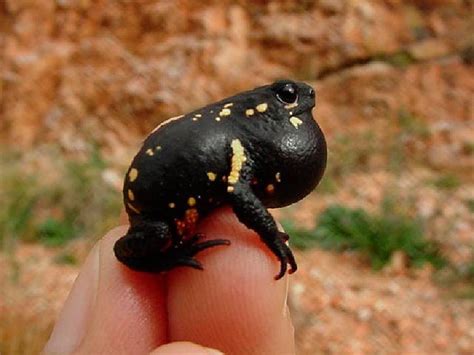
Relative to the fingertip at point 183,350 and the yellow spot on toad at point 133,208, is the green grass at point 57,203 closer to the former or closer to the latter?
the yellow spot on toad at point 133,208

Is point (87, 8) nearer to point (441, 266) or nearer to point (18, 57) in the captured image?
point (18, 57)

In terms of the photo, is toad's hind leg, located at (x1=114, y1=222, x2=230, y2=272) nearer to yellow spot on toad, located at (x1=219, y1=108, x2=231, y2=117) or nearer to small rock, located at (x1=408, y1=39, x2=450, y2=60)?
yellow spot on toad, located at (x1=219, y1=108, x2=231, y2=117)

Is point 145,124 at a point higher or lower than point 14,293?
lower

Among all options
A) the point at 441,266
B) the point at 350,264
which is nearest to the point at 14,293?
the point at 350,264

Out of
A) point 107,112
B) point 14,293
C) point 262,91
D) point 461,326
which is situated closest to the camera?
point 262,91

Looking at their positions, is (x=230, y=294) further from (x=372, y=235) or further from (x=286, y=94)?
(x=372, y=235)

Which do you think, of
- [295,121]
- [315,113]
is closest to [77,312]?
[295,121]

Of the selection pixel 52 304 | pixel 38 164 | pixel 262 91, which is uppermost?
pixel 262 91
